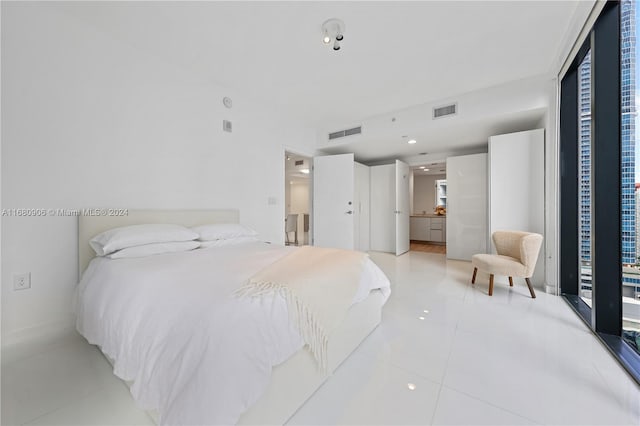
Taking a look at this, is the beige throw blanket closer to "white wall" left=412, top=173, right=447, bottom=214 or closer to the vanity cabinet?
the vanity cabinet

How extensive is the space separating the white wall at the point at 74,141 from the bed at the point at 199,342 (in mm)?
611

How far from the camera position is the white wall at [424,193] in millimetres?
7898

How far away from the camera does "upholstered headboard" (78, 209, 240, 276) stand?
6.65 ft

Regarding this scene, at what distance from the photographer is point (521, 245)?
2637 mm

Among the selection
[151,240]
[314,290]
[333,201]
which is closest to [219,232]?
[151,240]

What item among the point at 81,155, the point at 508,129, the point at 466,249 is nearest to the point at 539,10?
the point at 508,129

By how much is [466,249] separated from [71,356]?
17.7 feet

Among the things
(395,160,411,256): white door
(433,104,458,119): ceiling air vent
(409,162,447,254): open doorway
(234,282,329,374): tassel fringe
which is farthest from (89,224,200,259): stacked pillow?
(409,162,447,254): open doorway

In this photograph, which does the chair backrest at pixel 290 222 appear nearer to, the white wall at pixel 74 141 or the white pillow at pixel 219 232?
the white wall at pixel 74 141

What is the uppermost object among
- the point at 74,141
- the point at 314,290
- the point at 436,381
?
the point at 74,141

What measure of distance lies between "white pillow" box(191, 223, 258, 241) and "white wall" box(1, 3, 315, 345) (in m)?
0.49

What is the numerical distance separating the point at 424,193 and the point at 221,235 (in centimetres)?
725

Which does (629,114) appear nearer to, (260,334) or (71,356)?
(260,334)

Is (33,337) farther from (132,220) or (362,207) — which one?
(362,207)
